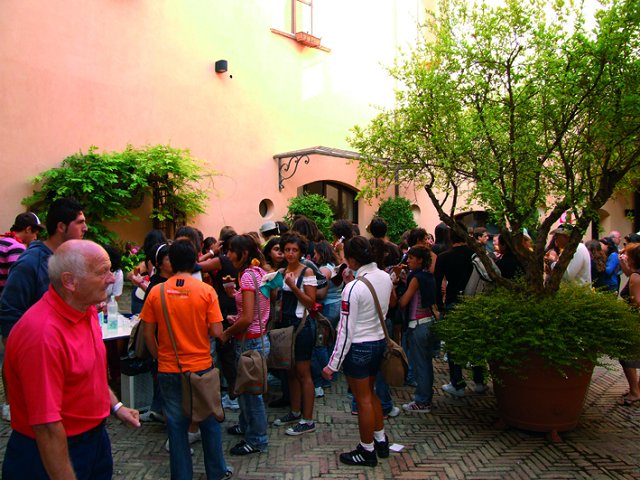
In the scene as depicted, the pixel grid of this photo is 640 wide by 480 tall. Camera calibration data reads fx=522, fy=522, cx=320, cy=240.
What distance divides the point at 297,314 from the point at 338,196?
377 inches

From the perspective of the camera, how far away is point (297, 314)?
4797 millimetres

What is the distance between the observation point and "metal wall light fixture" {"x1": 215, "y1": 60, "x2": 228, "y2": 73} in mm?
10930

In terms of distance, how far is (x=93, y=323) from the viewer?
94.7 inches

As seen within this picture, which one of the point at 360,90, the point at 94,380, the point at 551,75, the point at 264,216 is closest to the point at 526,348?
the point at 551,75

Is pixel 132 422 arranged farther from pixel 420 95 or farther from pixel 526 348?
pixel 420 95

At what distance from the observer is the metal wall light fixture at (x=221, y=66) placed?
35.9ft

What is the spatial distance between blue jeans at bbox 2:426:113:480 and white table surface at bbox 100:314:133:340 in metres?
2.67

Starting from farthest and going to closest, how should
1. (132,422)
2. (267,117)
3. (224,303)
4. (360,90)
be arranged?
1. (360,90)
2. (267,117)
3. (224,303)
4. (132,422)

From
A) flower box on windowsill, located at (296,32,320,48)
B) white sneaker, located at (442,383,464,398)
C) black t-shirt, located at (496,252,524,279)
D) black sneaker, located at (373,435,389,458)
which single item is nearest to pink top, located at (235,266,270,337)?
black sneaker, located at (373,435,389,458)

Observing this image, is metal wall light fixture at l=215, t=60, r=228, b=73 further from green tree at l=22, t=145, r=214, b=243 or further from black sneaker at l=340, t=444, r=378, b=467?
black sneaker at l=340, t=444, r=378, b=467

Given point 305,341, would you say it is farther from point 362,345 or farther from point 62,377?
point 62,377

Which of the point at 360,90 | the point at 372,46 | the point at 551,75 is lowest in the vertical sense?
the point at 551,75

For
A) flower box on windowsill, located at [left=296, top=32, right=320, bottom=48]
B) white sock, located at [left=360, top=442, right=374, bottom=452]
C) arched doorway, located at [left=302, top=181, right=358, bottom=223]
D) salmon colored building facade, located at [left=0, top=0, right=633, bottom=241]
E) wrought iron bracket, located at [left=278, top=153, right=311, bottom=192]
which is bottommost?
white sock, located at [left=360, top=442, right=374, bottom=452]

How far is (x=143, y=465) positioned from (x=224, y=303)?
1.53 metres
